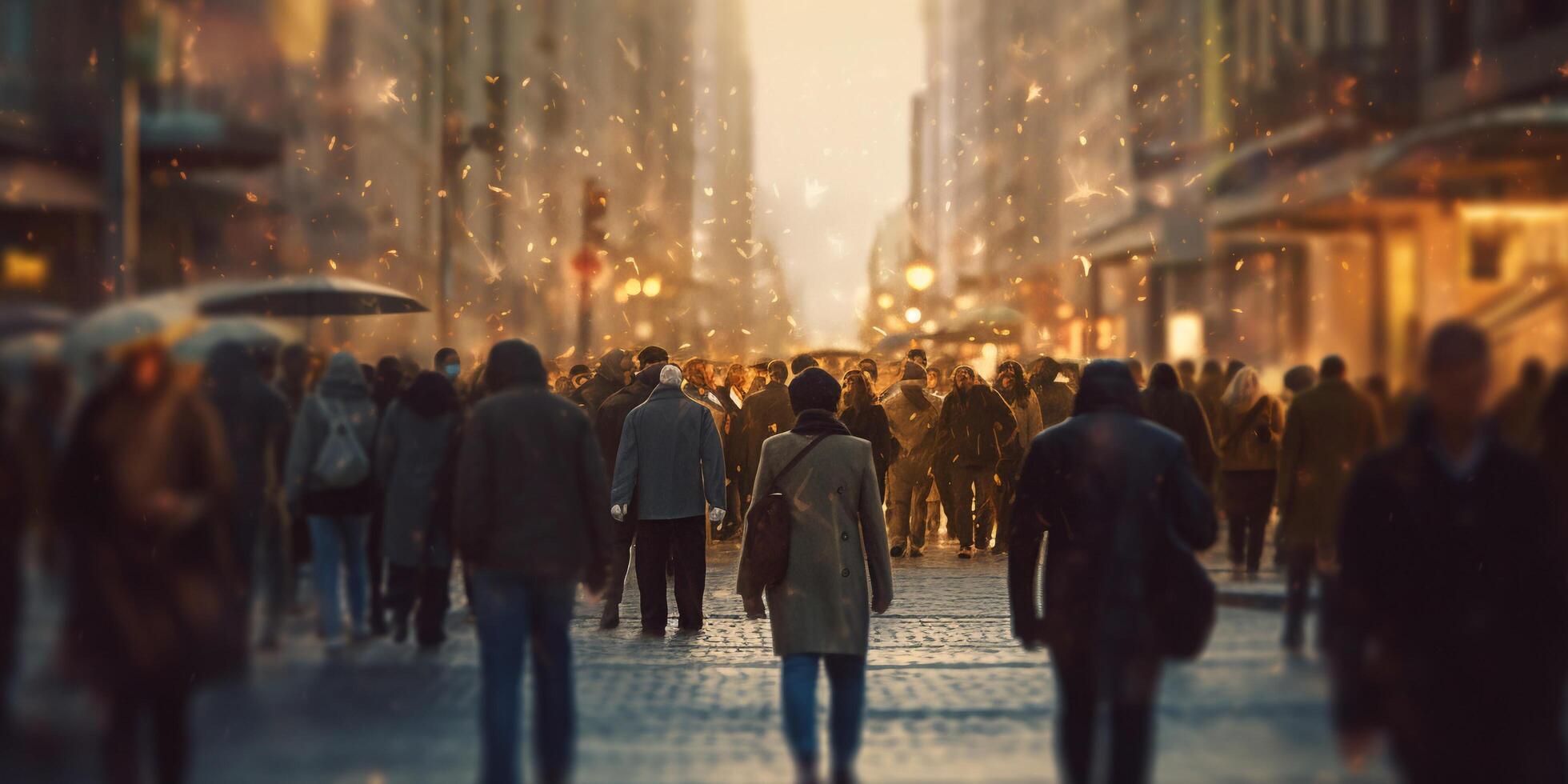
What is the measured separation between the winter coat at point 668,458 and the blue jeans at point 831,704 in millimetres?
4142

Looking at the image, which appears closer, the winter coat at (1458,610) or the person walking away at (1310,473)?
the winter coat at (1458,610)

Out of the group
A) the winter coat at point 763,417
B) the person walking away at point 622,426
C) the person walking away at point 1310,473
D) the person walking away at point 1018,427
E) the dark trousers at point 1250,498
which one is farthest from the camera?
the person walking away at point 1018,427

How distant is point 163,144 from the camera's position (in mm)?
9969

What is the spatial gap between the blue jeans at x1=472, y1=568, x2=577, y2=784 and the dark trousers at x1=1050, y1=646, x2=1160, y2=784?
2.01 m

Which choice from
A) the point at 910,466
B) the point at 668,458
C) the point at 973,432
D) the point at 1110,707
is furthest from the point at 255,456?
the point at 910,466

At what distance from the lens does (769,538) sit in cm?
689

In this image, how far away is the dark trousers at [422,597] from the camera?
10414 mm

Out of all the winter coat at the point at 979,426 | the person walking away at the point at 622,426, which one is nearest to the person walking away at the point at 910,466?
the winter coat at the point at 979,426

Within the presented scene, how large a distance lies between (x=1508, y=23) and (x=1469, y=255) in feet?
40.9

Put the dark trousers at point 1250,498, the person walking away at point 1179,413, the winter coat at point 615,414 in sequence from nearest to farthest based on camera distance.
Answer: the winter coat at point 615,414
the person walking away at point 1179,413
the dark trousers at point 1250,498

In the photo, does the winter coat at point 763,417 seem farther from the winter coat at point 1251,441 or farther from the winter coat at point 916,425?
the winter coat at point 1251,441

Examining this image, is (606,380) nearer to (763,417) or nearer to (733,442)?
(763,417)

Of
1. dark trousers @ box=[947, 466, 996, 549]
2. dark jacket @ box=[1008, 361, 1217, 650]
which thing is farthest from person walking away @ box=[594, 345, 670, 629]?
dark jacket @ box=[1008, 361, 1217, 650]

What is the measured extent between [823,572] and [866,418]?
8.13 m
